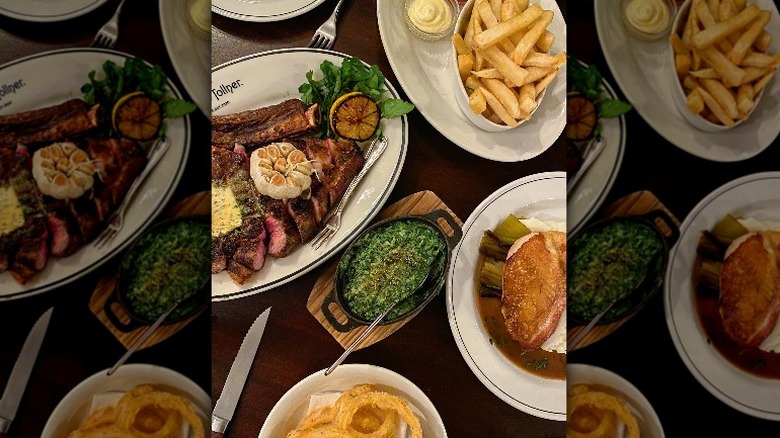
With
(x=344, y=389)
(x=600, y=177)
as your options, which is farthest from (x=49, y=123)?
(x=600, y=177)

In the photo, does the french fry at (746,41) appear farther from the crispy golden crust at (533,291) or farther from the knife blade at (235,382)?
the knife blade at (235,382)

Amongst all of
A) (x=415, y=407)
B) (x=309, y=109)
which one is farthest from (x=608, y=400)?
(x=309, y=109)

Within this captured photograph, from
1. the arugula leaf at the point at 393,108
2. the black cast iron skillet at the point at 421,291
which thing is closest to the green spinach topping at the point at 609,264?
the black cast iron skillet at the point at 421,291

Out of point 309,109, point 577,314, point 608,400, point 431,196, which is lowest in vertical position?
point 608,400

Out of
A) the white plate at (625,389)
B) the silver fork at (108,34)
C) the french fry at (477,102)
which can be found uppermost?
the silver fork at (108,34)

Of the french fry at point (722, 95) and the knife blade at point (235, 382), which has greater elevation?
the french fry at point (722, 95)

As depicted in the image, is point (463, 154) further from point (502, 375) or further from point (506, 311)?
point (502, 375)
